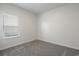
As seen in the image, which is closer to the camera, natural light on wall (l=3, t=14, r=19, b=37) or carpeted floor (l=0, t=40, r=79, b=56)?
carpeted floor (l=0, t=40, r=79, b=56)

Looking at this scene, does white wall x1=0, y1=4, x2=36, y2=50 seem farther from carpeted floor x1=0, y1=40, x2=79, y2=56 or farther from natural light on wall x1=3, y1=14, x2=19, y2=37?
carpeted floor x1=0, y1=40, x2=79, y2=56

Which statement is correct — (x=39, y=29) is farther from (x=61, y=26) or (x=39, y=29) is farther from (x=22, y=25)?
(x=61, y=26)

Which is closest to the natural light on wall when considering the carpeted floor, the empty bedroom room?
the empty bedroom room

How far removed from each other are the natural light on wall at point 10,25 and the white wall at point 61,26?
1.34m

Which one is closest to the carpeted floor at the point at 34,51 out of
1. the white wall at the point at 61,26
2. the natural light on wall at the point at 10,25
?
the white wall at the point at 61,26

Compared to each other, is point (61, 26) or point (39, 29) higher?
point (61, 26)

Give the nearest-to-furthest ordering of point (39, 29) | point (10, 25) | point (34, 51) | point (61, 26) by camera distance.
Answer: point (34, 51)
point (10, 25)
point (61, 26)
point (39, 29)

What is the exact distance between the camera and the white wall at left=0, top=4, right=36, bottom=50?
199cm

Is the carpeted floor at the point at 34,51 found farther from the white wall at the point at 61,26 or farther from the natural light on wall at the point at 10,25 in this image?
the natural light on wall at the point at 10,25

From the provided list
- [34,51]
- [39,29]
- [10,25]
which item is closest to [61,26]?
[39,29]

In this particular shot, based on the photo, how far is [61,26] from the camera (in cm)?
244

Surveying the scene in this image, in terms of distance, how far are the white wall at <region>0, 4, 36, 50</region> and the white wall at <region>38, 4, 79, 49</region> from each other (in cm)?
56

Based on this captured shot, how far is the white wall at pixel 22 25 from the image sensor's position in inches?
78.3

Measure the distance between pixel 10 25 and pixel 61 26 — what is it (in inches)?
88.8
